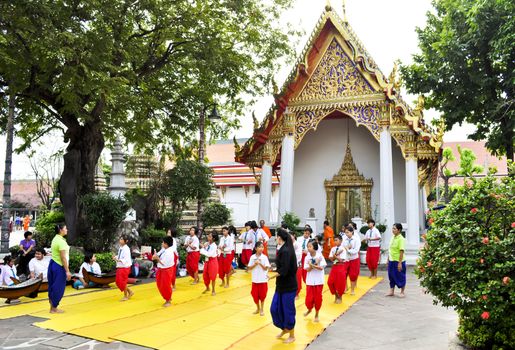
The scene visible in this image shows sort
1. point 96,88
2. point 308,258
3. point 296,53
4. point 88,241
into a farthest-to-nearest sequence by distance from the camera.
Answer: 1. point 296,53
2. point 88,241
3. point 96,88
4. point 308,258

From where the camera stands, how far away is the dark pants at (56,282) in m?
7.58

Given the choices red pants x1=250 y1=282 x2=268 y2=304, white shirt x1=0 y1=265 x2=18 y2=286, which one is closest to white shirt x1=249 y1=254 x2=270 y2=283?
red pants x1=250 y1=282 x2=268 y2=304

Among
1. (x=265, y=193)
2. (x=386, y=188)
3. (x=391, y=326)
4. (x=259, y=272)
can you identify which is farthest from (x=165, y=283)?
(x=386, y=188)

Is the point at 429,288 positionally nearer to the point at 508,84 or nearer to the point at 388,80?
the point at 388,80

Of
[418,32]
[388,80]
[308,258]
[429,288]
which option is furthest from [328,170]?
[429,288]

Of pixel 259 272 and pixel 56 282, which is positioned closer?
pixel 259 272

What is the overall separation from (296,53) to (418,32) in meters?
5.52

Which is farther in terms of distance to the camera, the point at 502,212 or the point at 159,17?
the point at 159,17

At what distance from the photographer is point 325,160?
18141mm

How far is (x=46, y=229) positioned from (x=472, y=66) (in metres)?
16.3

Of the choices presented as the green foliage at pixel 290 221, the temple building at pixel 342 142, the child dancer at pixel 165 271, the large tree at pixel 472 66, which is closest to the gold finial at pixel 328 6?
the temple building at pixel 342 142

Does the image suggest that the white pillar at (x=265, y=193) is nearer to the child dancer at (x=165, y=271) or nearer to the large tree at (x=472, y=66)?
the large tree at (x=472, y=66)

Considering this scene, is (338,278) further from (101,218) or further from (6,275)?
(101,218)

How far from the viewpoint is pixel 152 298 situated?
9078mm
